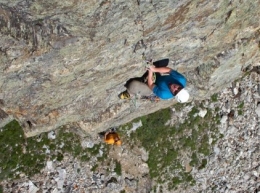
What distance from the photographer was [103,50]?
9086mm

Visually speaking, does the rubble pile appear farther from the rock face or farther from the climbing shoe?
the climbing shoe

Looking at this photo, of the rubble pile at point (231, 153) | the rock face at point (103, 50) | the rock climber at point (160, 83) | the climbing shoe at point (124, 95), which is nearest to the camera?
the rock face at point (103, 50)

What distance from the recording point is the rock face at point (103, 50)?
301 inches

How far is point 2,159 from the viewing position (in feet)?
44.8

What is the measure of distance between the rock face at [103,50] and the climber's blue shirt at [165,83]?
0.56m

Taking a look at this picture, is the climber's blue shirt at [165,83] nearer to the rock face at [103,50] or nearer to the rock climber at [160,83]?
the rock climber at [160,83]

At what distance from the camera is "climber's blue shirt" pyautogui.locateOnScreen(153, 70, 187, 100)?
1098 centimetres

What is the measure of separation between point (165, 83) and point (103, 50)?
8.61 ft

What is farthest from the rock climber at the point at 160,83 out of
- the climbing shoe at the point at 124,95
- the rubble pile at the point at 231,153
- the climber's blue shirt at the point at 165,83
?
the rubble pile at the point at 231,153

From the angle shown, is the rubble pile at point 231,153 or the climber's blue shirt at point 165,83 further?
the rubble pile at point 231,153

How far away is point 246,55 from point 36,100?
7.15 m

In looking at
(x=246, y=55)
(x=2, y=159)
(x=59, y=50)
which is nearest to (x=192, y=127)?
(x=246, y=55)

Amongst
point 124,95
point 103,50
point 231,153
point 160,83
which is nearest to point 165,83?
point 160,83

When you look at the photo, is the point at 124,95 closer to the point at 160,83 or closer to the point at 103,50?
the point at 160,83
